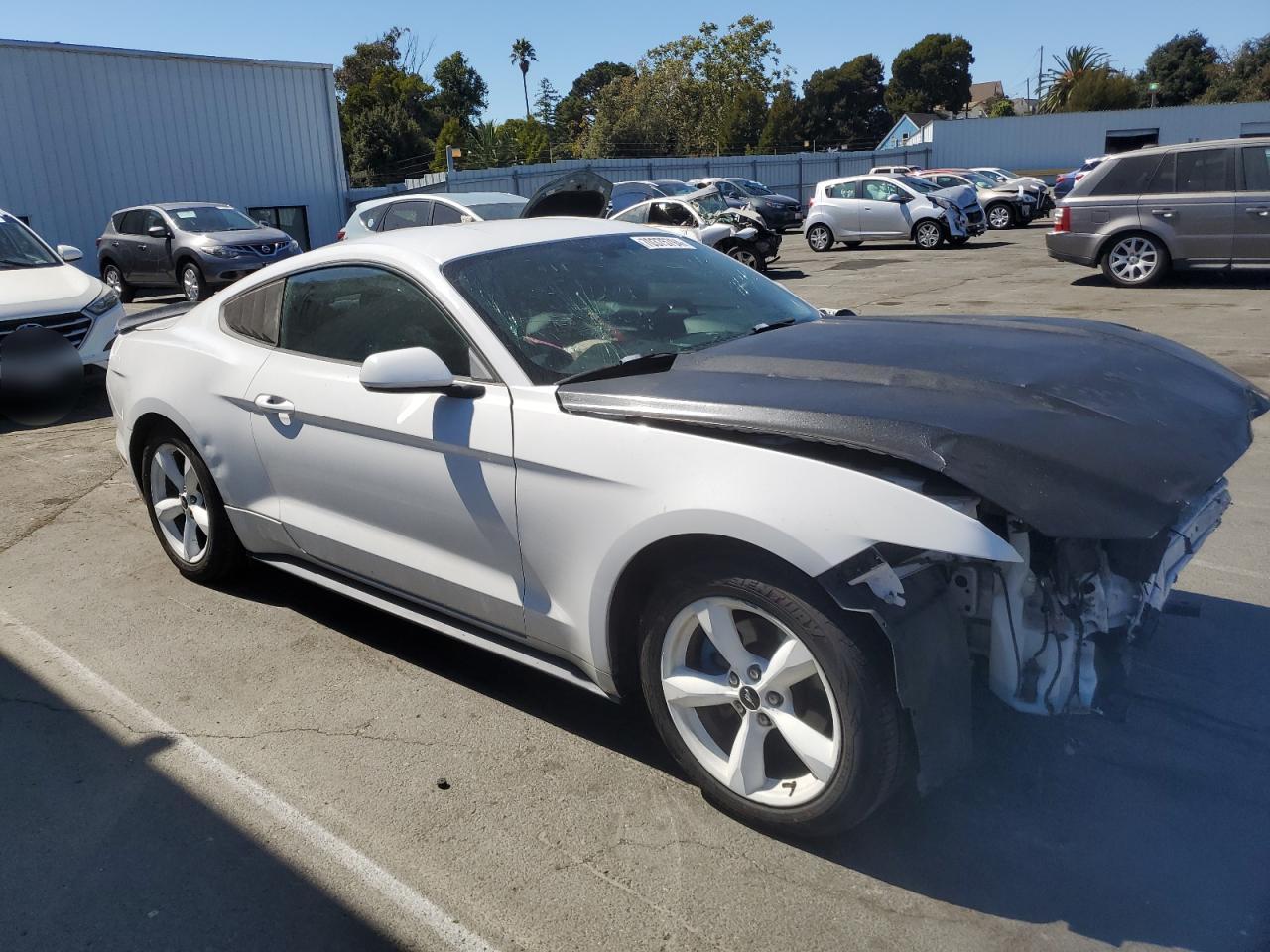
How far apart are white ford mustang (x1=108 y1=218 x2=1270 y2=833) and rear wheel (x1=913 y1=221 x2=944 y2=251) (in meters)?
19.7

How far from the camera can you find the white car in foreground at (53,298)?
8.59 metres

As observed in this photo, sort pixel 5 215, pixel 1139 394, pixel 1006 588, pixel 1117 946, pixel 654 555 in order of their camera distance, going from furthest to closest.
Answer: pixel 5 215 → pixel 1139 394 → pixel 654 555 → pixel 1006 588 → pixel 1117 946

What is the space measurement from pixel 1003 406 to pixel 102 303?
8.73 metres

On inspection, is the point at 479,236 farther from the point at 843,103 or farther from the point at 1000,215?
the point at 843,103

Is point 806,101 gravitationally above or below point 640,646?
above

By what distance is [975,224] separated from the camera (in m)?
23.7

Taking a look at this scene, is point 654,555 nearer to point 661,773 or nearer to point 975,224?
point 661,773

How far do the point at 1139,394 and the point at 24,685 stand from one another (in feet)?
13.2

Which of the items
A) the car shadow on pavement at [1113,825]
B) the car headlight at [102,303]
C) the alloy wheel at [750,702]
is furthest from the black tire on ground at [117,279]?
the car shadow on pavement at [1113,825]

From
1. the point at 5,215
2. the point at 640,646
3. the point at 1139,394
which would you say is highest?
the point at 5,215

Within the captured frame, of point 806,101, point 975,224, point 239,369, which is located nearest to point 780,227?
point 975,224

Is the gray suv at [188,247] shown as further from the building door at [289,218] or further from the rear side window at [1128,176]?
the rear side window at [1128,176]

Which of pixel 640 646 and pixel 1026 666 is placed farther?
pixel 640 646

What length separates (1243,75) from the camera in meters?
77.0
